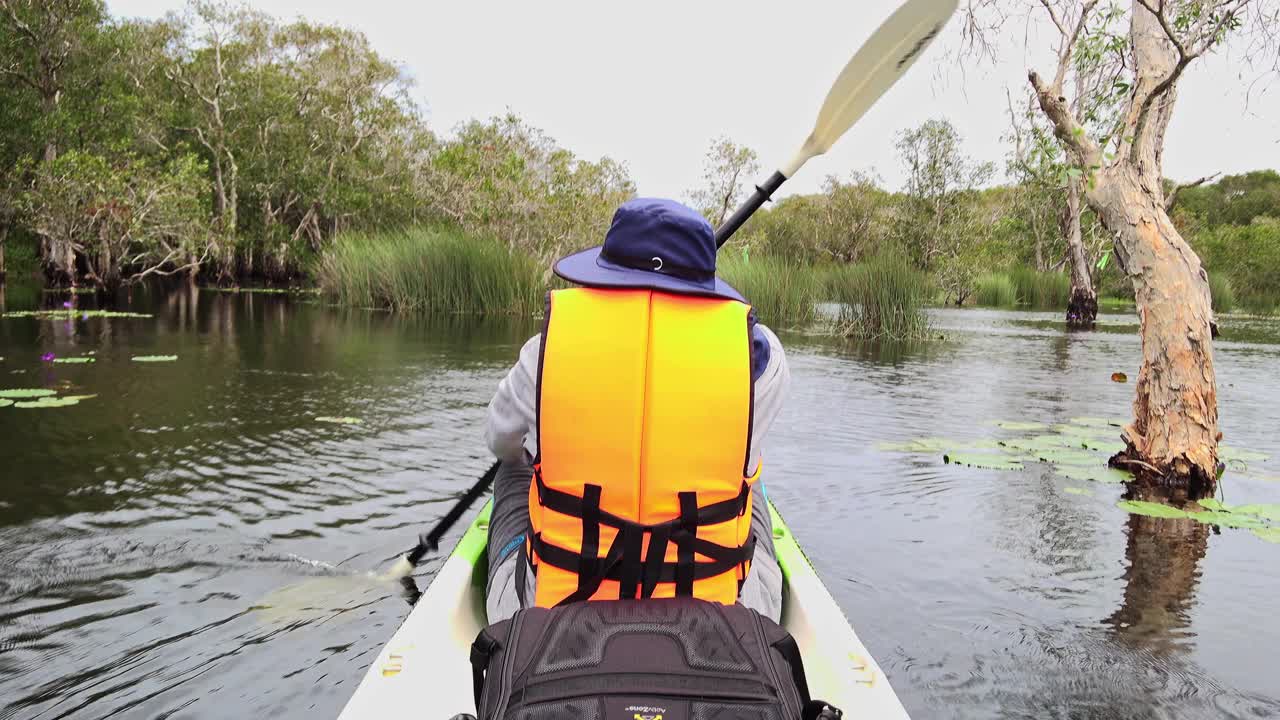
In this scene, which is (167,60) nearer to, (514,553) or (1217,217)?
(514,553)

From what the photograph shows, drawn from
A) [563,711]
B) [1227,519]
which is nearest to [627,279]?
[563,711]

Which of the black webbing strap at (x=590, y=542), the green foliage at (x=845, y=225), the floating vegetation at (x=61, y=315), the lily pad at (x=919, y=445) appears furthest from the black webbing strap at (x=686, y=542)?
the green foliage at (x=845, y=225)

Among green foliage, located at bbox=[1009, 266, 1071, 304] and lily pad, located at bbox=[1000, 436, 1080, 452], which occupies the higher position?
green foliage, located at bbox=[1009, 266, 1071, 304]

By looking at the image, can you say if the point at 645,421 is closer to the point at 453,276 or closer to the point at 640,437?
the point at 640,437

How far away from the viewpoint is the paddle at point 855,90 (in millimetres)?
2795

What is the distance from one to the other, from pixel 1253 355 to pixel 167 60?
87.7ft

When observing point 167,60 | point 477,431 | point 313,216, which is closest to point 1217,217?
point 313,216

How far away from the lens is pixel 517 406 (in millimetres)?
1738

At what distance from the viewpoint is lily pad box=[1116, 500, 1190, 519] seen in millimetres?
3916

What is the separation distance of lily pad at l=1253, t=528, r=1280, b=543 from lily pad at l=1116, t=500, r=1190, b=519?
32 cm

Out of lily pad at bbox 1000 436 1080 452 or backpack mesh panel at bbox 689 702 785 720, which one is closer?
backpack mesh panel at bbox 689 702 785 720

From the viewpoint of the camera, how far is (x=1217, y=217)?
4672cm

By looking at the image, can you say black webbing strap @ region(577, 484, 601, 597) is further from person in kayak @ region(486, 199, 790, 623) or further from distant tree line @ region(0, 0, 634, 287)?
distant tree line @ region(0, 0, 634, 287)

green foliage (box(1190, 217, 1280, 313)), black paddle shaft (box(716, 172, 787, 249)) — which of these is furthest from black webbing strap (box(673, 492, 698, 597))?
green foliage (box(1190, 217, 1280, 313))
